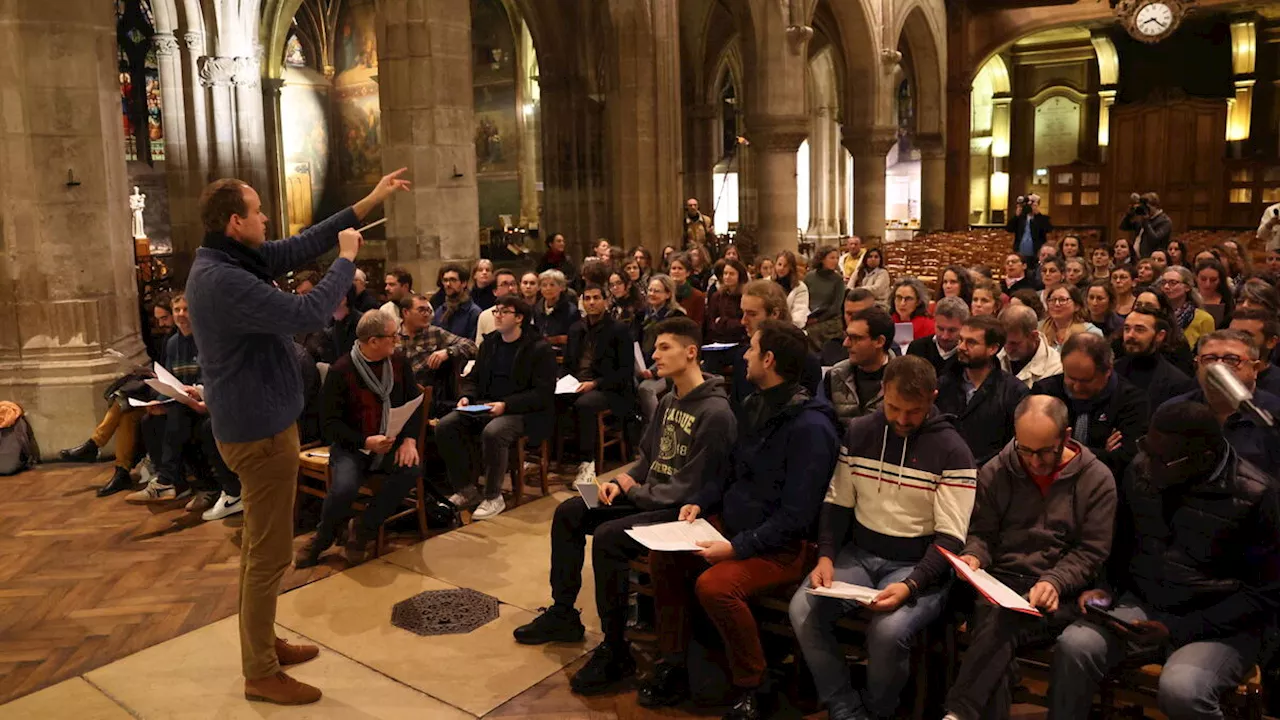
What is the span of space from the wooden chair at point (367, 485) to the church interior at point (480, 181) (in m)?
0.07

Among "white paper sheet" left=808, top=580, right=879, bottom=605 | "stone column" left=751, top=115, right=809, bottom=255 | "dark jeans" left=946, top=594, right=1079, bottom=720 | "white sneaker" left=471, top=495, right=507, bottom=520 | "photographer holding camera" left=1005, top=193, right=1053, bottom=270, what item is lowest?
"white sneaker" left=471, top=495, right=507, bottom=520

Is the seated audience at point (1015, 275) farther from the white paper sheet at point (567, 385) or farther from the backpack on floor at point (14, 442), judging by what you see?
the backpack on floor at point (14, 442)

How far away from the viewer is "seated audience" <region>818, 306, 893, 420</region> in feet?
15.6

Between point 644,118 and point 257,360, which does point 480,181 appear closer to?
point 644,118

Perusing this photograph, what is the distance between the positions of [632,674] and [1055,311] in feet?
11.0

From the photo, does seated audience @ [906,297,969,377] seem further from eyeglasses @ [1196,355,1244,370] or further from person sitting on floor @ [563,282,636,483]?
person sitting on floor @ [563,282,636,483]

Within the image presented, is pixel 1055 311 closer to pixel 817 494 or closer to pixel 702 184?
pixel 817 494

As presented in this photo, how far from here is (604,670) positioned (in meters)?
4.08

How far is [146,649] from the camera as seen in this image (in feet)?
→ 14.9

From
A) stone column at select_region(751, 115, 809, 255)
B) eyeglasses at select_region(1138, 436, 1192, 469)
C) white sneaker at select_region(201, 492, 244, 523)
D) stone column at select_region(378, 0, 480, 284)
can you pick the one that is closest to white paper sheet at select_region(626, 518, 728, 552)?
eyeglasses at select_region(1138, 436, 1192, 469)

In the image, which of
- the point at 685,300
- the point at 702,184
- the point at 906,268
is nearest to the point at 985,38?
the point at 702,184

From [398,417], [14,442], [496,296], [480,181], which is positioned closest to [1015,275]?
[496,296]

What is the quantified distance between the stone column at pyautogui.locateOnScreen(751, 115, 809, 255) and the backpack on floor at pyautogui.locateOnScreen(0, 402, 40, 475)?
37.5 feet

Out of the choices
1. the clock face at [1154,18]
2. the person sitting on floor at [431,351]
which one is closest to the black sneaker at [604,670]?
the person sitting on floor at [431,351]
